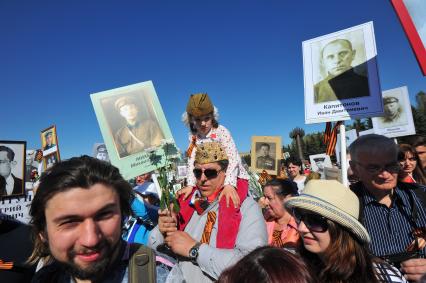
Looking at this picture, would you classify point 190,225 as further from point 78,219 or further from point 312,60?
point 312,60

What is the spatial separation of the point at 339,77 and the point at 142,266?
129 inches

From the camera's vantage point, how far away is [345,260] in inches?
72.6

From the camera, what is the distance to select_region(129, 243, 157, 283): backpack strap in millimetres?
1360

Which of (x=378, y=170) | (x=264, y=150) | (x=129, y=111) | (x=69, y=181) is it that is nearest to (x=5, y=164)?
(x=129, y=111)

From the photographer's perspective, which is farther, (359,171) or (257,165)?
(257,165)

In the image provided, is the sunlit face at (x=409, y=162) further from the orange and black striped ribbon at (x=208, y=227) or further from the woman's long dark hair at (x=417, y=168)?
the orange and black striped ribbon at (x=208, y=227)

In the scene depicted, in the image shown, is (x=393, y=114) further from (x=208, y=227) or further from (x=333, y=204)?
(x=208, y=227)

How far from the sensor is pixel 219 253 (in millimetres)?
1946

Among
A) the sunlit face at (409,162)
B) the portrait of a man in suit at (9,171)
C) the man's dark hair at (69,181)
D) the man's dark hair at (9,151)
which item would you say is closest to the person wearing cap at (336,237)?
the man's dark hair at (69,181)

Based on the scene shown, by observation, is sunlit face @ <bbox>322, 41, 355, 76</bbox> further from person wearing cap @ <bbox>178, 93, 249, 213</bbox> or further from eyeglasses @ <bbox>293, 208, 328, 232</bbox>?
eyeglasses @ <bbox>293, 208, 328, 232</bbox>

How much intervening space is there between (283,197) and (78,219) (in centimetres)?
286

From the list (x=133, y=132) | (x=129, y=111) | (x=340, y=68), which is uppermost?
(x=340, y=68)

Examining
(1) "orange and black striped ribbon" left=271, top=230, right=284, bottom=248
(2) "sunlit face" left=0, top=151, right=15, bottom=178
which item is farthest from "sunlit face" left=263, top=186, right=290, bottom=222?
(2) "sunlit face" left=0, top=151, right=15, bottom=178

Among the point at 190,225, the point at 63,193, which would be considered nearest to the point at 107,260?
the point at 63,193
